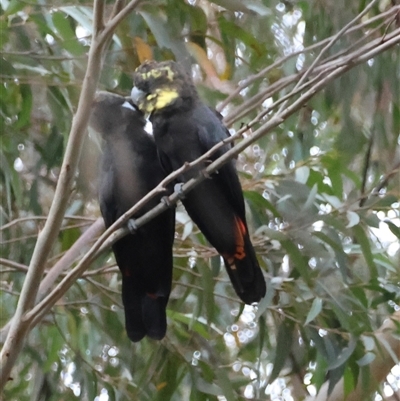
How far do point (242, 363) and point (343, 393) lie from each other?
37 centimetres

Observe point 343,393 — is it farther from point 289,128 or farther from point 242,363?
point 289,128

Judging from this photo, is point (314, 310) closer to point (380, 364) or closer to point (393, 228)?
point (393, 228)

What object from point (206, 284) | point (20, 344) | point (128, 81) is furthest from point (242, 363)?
point (20, 344)

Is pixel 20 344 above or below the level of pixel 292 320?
above

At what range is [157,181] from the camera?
1688mm

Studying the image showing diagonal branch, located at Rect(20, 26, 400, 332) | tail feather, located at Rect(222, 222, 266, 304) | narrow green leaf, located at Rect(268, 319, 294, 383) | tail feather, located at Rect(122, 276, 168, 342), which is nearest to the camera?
diagonal branch, located at Rect(20, 26, 400, 332)

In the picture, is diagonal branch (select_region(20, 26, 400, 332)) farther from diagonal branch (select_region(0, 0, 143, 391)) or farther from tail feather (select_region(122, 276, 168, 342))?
tail feather (select_region(122, 276, 168, 342))

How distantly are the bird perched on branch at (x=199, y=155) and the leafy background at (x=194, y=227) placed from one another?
71 mm

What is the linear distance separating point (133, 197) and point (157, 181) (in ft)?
0.24

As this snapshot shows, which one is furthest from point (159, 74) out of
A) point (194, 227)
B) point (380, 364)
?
point (380, 364)

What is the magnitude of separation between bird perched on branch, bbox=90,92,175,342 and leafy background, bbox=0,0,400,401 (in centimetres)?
5

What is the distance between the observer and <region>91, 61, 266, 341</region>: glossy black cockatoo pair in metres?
1.49

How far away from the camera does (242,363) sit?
7.07ft

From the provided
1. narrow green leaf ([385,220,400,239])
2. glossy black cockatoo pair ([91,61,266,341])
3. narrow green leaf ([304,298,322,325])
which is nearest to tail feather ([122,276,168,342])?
glossy black cockatoo pair ([91,61,266,341])
